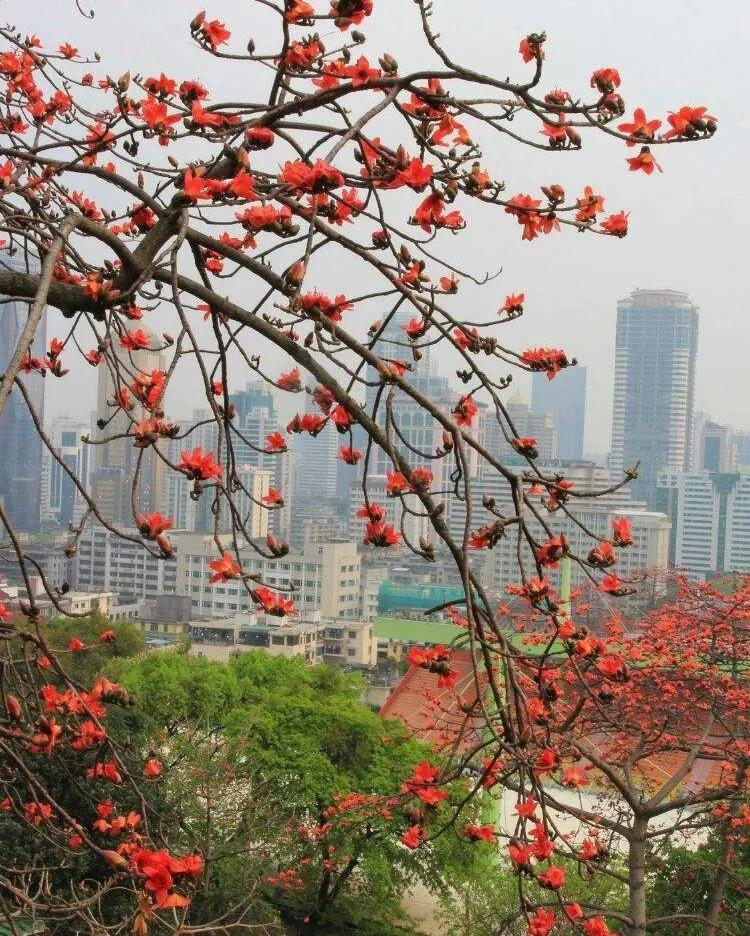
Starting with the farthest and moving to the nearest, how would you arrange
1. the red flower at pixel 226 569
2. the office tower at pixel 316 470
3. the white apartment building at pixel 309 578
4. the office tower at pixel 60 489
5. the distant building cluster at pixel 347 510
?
the office tower at pixel 316 470
the office tower at pixel 60 489
the white apartment building at pixel 309 578
the distant building cluster at pixel 347 510
the red flower at pixel 226 569

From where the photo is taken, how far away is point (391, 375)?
1272 mm

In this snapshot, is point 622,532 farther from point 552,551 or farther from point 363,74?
point 363,74

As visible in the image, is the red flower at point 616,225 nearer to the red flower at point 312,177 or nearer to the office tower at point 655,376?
the red flower at point 312,177

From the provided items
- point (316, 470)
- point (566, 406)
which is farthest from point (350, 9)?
point (316, 470)

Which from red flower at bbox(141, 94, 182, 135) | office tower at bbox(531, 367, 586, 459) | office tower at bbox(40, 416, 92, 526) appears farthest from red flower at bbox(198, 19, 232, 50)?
office tower at bbox(531, 367, 586, 459)

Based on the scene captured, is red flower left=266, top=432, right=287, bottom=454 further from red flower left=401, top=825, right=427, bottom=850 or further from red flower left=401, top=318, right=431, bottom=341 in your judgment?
red flower left=401, top=825, right=427, bottom=850

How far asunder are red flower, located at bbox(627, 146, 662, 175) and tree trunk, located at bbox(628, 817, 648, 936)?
2.79 m

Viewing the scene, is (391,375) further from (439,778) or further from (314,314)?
(439,778)

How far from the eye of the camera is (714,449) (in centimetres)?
3797

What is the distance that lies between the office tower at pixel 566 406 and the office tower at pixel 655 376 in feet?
4.94

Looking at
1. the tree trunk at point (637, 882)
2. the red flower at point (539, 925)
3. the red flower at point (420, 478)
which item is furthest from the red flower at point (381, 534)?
the tree trunk at point (637, 882)

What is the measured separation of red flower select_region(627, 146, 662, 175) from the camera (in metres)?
1.41

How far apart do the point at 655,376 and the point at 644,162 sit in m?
40.2

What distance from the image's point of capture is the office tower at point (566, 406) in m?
38.5
